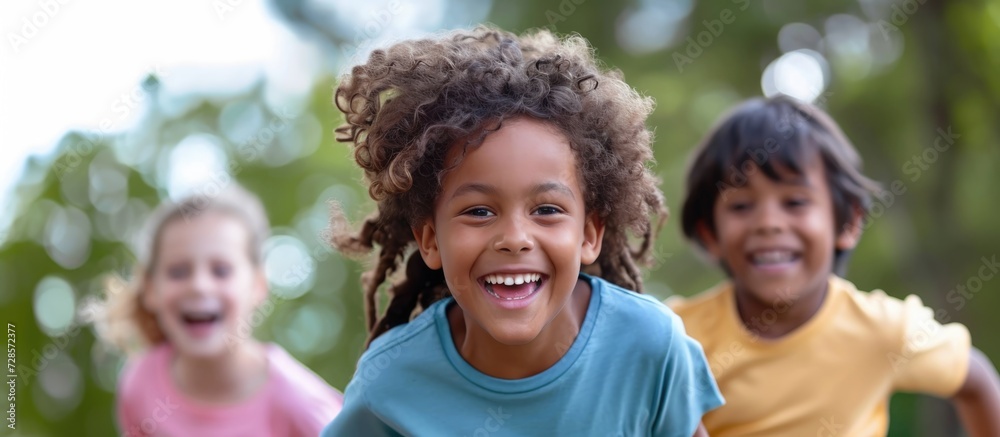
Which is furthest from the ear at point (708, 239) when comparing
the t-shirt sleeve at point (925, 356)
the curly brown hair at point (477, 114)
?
the curly brown hair at point (477, 114)

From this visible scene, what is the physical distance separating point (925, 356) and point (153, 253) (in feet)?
10.4

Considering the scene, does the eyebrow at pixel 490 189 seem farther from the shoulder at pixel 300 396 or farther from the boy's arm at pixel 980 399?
the boy's arm at pixel 980 399

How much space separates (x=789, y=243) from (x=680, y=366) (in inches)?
41.5

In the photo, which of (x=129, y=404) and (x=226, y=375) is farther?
(x=129, y=404)

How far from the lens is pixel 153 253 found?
440 cm

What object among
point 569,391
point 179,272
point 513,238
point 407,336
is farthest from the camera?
point 179,272

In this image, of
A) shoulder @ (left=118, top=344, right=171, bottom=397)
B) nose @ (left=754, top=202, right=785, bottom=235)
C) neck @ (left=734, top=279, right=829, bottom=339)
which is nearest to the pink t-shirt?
shoulder @ (left=118, top=344, right=171, bottom=397)

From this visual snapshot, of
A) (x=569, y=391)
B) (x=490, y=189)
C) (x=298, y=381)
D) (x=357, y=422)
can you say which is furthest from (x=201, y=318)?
(x=490, y=189)

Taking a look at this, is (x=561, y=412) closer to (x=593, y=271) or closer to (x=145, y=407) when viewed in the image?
(x=593, y=271)

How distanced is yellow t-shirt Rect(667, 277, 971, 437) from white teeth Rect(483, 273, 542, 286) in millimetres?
1345

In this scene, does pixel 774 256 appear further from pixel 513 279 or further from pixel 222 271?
pixel 222 271

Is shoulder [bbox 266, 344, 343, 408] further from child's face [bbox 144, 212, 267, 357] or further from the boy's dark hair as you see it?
the boy's dark hair

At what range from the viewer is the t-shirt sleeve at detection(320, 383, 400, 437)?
2.60m

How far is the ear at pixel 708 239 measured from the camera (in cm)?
373
